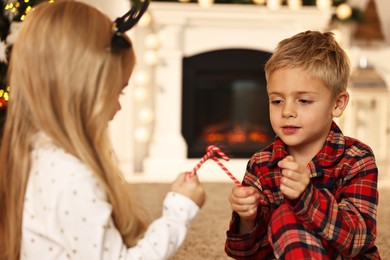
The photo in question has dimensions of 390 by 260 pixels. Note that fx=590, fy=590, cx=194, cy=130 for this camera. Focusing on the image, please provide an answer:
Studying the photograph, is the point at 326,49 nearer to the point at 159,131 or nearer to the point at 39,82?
the point at 39,82

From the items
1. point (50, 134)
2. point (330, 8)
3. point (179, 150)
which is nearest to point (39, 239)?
point (50, 134)

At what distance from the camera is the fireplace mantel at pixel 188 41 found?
352 cm

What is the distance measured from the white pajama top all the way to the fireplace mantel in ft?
8.32

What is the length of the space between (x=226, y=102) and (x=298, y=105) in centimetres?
251

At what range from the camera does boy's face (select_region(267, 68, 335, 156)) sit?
1.23 metres

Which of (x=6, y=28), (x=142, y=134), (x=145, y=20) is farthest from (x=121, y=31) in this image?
(x=142, y=134)

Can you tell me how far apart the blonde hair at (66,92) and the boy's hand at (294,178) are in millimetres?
292

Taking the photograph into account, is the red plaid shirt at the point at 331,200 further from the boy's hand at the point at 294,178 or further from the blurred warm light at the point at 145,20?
the blurred warm light at the point at 145,20

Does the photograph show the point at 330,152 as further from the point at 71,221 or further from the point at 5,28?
the point at 5,28

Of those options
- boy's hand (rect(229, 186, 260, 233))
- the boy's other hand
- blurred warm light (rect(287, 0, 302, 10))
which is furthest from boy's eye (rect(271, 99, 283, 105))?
blurred warm light (rect(287, 0, 302, 10))

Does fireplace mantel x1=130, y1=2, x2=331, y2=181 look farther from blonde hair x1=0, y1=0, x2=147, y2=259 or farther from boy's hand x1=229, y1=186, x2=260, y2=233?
blonde hair x1=0, y1=0, x2=147, y2=259

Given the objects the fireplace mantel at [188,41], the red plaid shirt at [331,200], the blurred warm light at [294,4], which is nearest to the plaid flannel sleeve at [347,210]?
the red plaid shirt at [331,200]

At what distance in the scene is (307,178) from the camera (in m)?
1.07

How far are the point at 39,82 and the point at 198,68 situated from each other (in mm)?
2704
